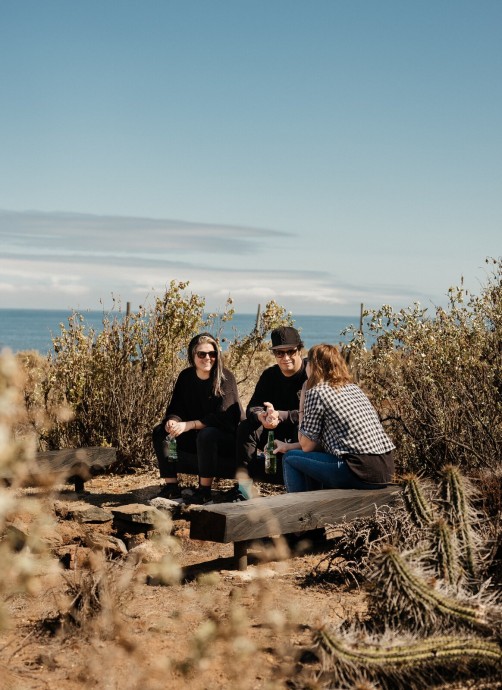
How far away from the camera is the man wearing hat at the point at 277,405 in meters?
6.27

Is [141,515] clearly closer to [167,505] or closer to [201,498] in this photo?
[167,505]

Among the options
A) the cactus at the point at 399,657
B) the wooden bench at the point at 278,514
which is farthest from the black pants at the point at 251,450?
the cactus at the point at 399,657

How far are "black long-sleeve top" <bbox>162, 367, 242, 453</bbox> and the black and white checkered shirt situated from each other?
4.77 ft

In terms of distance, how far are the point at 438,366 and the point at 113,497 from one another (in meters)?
3.10

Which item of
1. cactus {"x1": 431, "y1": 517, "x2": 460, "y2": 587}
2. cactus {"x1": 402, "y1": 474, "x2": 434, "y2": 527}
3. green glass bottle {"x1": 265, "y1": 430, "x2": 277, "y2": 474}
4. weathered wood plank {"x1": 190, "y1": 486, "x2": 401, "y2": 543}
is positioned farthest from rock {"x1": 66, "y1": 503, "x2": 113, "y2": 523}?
cactus {"x1": 431, "y1": 517, "x2": 460, "y2": 587}

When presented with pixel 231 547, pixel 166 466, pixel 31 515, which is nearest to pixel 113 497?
pixel 166 466

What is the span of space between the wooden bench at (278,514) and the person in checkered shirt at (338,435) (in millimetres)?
143

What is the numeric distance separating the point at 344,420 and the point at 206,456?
5.41ft

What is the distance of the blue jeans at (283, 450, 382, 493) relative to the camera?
17.2ft

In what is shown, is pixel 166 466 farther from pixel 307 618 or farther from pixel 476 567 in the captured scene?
pixel 476 567

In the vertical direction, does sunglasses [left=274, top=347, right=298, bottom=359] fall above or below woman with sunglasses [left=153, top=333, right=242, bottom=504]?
above

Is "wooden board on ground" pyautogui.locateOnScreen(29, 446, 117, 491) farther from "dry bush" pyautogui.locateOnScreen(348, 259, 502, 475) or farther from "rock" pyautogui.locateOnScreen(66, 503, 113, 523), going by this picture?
"dry bush" pyautogui.locateOnScreen(348, 259, 502, 475)

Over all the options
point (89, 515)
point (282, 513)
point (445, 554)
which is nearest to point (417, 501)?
point (445, 554)

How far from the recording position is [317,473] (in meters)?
5.34
